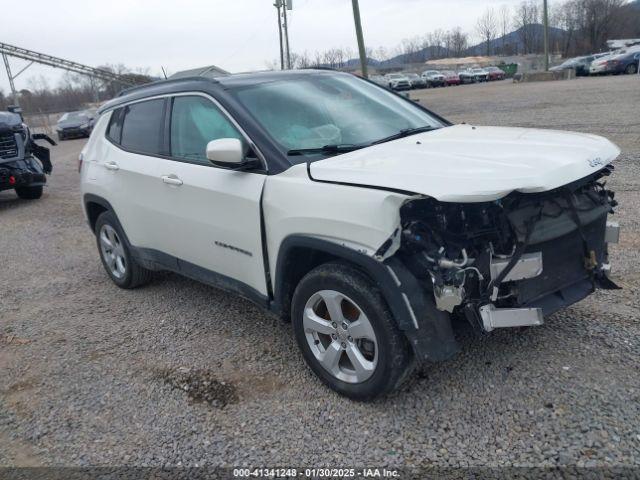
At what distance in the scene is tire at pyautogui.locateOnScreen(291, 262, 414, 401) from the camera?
111 inches

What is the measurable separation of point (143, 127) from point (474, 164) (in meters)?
2.86

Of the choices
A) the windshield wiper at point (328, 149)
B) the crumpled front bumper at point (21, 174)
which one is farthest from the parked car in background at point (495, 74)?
the windshield wiper at point (328, 149)

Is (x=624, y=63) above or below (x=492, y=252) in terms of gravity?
above

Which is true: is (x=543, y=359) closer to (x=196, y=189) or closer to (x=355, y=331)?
(x=355, y=331)

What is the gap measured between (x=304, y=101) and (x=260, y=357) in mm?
1775

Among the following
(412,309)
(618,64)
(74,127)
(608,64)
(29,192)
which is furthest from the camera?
(608,64)

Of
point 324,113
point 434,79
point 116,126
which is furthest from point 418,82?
point 324,113

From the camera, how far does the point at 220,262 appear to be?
3771 millimetres

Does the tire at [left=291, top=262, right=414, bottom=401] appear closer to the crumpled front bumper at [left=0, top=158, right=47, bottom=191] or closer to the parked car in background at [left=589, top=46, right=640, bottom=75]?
the crumpled front bumper at [left=0, top=158, right=47, bottom=191]

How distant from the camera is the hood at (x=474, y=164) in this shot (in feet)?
8.36

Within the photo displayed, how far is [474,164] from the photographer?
109 inches

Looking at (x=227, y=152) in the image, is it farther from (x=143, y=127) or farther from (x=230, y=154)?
(x=143, y=127)

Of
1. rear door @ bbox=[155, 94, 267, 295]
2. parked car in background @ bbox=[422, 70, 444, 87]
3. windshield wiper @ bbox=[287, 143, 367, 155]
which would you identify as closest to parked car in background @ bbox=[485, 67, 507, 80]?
parked car in background @ bbox=[422, 70, 444, 87]

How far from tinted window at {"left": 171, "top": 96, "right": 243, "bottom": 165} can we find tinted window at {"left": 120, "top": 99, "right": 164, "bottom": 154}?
0.22m
